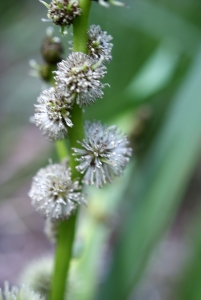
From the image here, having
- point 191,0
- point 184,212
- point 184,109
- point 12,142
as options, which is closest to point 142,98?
point 184,109

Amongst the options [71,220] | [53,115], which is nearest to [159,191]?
[71,220]

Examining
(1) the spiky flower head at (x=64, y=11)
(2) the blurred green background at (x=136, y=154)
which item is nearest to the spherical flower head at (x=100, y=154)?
(1) the spiky flower head at (x=64, y=11)

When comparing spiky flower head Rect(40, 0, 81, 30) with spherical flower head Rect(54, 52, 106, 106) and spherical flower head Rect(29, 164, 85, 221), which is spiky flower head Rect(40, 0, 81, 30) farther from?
spherical flower head Rect(29, 164, 85, 221)

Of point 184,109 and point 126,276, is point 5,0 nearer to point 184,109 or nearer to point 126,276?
point 184,109

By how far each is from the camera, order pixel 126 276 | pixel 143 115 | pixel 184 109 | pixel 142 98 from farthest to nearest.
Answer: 1. pixel 143 115
2. pixel 142 98
3. pixel 184 109
4. pixel 126 276

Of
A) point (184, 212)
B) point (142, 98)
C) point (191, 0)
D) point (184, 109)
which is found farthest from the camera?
point (184, 212)

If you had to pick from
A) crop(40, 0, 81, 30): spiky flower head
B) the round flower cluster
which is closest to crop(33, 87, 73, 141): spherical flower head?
the round flower cluster
